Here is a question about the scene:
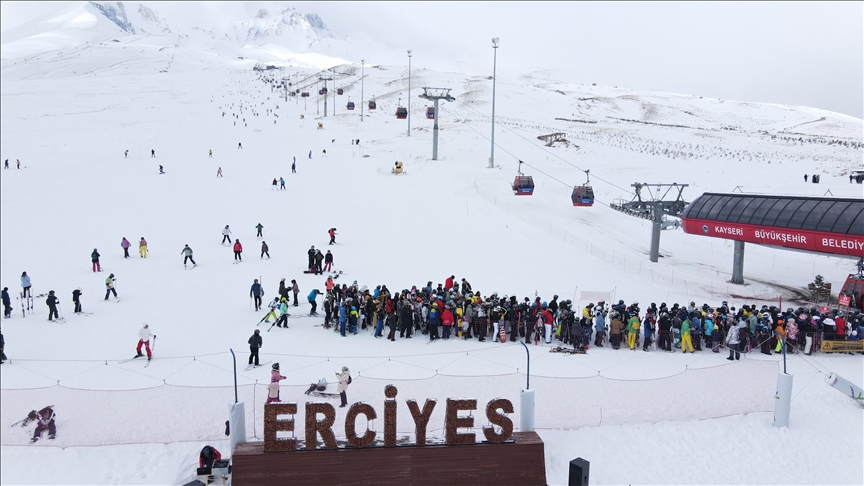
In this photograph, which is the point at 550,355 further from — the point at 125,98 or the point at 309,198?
the point at 125,98

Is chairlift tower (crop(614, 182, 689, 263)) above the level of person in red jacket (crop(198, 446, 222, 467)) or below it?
above

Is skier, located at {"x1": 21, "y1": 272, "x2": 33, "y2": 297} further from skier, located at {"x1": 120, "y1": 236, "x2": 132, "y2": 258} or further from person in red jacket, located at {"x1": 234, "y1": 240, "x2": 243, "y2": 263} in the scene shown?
person in red jacket, located at {"x1": 234, "y1": 240, "x2": 243, "y2": 263}

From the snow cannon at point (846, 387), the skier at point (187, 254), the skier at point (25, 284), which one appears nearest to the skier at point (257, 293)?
the skier at point (187, 254)

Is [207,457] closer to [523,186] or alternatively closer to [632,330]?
[632,330]

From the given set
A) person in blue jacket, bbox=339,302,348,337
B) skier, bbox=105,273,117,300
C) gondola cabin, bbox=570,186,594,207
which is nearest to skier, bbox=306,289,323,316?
person in blue jacket, bbox=339,302,348,337

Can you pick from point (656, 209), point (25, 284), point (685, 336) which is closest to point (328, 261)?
point (25, 284)

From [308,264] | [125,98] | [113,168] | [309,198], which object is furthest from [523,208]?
[125,98]

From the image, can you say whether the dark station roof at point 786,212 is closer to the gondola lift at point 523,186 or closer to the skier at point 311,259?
the gondola lift at point 523,186
